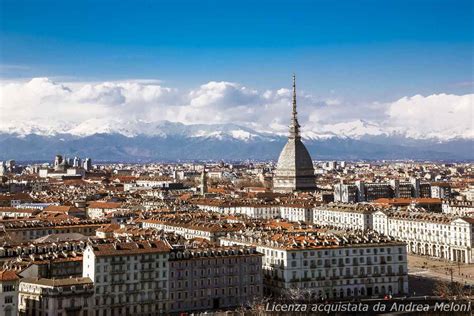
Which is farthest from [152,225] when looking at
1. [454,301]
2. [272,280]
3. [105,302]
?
[454,301]

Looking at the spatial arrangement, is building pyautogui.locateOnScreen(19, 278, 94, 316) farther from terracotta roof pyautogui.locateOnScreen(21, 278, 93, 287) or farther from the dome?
the dome

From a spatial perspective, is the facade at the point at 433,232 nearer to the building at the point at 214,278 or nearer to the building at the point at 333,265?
the building at the point at 333,265

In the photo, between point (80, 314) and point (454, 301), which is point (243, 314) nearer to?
point (80, 314)

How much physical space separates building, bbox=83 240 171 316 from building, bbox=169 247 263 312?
1088mm

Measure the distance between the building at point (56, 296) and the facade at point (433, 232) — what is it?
178 feet

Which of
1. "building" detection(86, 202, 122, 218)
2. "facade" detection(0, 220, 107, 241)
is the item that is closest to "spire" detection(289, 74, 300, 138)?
"building" detection(86, 202, 122, 218)

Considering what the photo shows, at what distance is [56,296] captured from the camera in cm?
5894

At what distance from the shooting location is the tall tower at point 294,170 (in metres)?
190

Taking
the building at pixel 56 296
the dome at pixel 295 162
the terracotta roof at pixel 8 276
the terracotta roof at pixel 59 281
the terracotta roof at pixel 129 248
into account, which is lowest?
the building at pixel 56 296

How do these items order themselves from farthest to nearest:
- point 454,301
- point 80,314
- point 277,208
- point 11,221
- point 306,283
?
point 277,208
point 11,221
point 306,283
point 454,301
point 80,314

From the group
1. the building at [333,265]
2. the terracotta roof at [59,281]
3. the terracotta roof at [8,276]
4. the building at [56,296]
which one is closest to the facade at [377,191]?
the building at [333,265]

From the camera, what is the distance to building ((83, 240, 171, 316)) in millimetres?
63281

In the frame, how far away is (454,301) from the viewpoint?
217ft

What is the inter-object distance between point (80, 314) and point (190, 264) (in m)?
10.5
